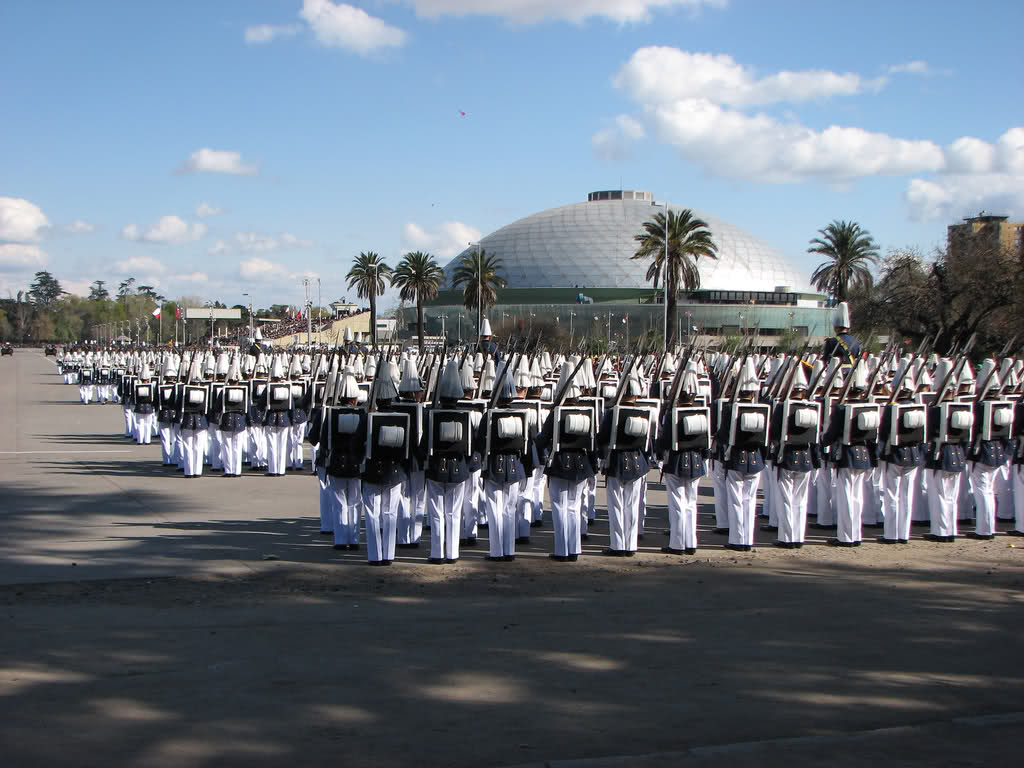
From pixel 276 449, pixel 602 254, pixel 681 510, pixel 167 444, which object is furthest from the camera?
pixel 602 254

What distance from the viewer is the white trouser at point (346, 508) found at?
10.7 meters

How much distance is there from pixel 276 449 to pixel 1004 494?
11257mm

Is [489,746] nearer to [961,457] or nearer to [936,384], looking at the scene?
[961,457]

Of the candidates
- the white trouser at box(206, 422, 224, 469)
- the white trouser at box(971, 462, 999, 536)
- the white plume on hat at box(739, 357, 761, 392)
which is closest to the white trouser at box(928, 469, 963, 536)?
the white trouser at box(971, 462, 999, 536)

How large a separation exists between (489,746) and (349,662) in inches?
65.3

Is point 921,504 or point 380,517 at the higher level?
point 380,517

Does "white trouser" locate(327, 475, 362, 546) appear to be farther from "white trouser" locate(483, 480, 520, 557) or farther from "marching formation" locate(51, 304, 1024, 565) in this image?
"white trouser" locate(483, 480, 520, 557)

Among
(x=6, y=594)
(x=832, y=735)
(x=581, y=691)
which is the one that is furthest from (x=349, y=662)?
(x=6, y=594)

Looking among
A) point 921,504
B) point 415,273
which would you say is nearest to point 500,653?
point 921,504

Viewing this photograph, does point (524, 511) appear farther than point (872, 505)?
No

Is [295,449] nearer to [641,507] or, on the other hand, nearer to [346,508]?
[346,508]

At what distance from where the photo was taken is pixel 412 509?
10.7m

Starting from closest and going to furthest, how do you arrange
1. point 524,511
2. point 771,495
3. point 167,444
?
point 524,511
point 771,495
point 167,444

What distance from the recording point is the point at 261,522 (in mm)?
12328
